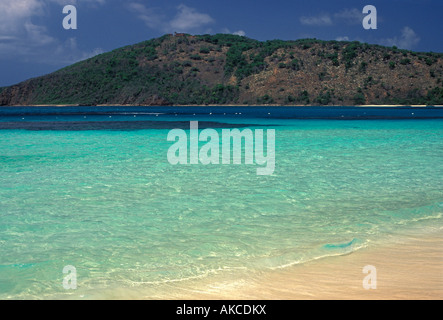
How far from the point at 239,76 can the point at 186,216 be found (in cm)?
10388

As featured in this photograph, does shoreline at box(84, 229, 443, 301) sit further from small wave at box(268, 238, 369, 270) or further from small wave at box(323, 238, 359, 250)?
small wave at box(323, 238, 359, 250)

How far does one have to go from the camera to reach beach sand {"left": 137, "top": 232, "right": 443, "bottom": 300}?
3883 mm

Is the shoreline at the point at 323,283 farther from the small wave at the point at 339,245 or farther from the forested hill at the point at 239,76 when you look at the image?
the forested hill at the point at 239,76

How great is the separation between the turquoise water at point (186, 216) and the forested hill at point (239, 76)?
84.8 metres

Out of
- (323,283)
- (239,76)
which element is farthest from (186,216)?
(239,76)

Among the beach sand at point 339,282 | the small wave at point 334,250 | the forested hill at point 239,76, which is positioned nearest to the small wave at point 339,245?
the small wave at point 334,250

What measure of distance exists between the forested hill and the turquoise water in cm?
8477

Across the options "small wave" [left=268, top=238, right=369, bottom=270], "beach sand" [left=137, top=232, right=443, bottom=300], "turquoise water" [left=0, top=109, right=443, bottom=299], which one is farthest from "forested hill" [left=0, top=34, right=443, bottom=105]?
"beach sand" [left=137, top=232, right=443, bottom=300]

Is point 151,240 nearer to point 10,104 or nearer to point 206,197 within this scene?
point 206,197

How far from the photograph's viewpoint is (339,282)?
416cm

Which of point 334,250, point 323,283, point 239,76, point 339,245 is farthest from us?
point 239,76

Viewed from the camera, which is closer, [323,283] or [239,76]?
[323,283]

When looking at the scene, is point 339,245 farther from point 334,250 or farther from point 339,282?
point 339,282
